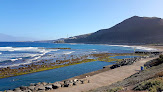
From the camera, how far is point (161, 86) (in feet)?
21.6

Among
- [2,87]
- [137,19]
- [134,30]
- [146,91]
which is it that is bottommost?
[2,87]

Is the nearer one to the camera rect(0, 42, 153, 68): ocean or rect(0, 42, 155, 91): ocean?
rect(0, 42, 155, 91): ocean

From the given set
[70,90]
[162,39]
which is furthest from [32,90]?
[162,39]

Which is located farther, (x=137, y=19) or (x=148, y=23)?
(x=137, y=19)

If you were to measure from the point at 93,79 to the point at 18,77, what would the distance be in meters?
10.7

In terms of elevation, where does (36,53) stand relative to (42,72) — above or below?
above

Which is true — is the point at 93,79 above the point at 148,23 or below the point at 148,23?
below

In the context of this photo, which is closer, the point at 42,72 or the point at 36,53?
the point at 42,72

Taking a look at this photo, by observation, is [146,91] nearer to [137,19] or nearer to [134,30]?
[134,30]

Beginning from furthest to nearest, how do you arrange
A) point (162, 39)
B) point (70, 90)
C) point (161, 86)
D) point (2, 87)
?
point (162, 39), point (2, 87), point (70, 90), point (161, 86)

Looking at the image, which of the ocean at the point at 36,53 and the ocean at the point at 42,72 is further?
the ocean at the point at 36,53

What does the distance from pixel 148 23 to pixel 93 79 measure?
169 meters

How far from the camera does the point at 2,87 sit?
14.9 m

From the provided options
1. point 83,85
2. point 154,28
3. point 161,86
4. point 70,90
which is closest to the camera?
point 161,86
